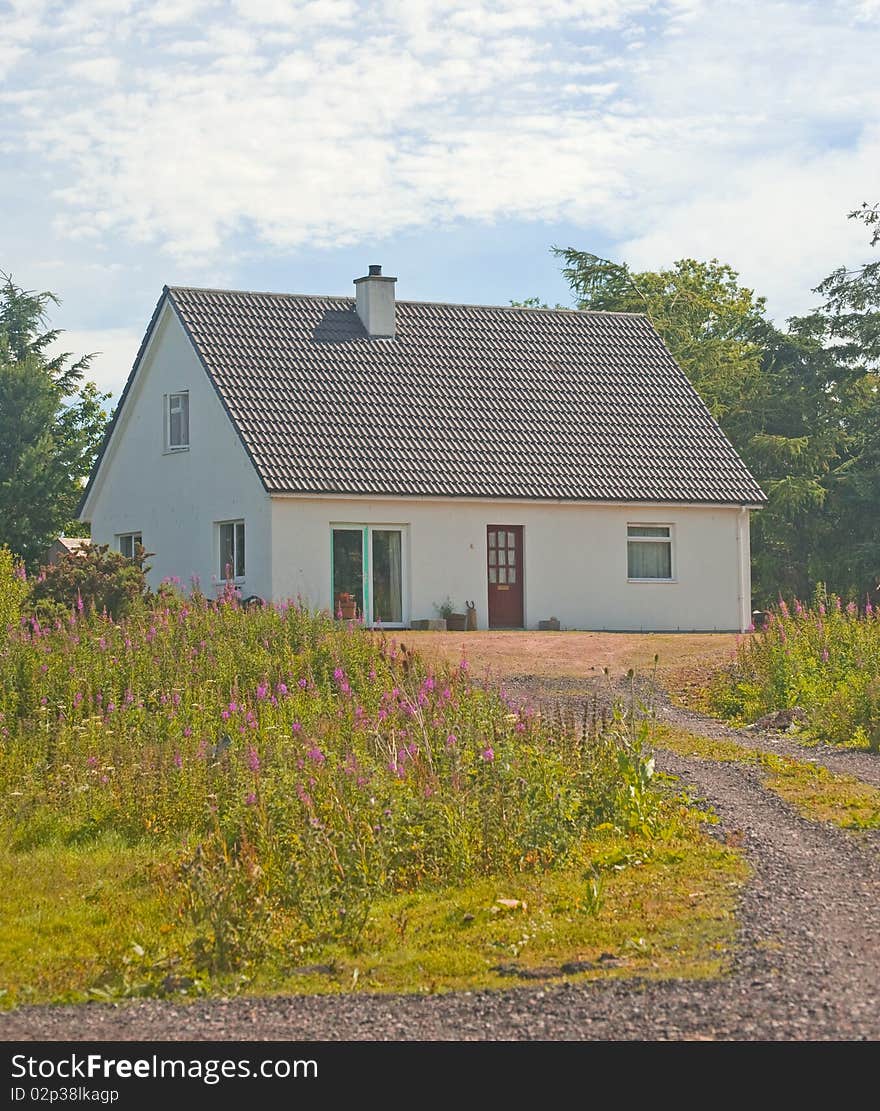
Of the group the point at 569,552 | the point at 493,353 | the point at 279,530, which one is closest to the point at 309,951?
the point at 279,530

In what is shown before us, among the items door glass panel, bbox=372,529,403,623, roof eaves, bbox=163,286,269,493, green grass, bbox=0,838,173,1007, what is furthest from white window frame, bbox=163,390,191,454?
green grass, bbox=0,838,173,1007

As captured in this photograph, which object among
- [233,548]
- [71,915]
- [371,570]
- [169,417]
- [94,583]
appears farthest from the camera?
[169,417]

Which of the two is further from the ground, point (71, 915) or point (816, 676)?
point (816, 676)

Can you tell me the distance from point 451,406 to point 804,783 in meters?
20.6

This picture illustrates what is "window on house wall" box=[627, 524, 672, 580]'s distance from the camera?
33219 millimetres

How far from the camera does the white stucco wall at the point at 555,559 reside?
30.1 metres

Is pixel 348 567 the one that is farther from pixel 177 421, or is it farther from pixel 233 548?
pixel 177 421

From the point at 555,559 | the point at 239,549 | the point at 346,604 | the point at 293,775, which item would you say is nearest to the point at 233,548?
the point at 239,549

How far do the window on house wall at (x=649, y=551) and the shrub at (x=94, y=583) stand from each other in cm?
1219

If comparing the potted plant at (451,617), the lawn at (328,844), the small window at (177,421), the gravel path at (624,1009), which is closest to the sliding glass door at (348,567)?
the potted plant at (451,617)

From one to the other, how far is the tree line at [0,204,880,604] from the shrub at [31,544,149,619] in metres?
22.0

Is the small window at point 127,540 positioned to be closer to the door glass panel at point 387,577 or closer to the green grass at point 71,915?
the door glass panel at point 387,577

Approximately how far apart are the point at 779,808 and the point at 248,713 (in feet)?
15.2

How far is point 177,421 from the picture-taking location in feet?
112
